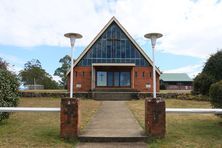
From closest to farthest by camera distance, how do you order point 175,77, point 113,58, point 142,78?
point 113,58, point 142,78, point 175,77

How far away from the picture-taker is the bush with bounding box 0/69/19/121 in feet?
37.5

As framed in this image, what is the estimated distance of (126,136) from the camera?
9.12 meters

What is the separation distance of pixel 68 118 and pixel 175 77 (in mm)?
64917

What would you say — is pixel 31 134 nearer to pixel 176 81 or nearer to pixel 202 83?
pixel 202 83

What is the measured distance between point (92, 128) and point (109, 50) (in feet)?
76.6

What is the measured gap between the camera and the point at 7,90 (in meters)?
11.8

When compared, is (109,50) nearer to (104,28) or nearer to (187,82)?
(104,28)

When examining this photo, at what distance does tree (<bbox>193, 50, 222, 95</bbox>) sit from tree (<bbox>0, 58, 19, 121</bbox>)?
23.8 m

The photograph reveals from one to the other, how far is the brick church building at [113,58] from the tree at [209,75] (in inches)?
238

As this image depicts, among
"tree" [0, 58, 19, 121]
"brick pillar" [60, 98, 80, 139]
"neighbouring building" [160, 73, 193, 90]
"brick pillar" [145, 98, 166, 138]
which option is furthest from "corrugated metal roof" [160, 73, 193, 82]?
"brick pillar" [60, 98, 80, 139]

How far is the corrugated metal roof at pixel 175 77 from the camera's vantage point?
70.3m

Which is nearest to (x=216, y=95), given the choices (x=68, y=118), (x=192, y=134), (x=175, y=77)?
(x=192, y=134)

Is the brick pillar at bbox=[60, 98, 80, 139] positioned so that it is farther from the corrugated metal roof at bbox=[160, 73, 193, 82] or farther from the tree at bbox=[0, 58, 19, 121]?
the corrugated metal roof at bbox=[160, 73, 193, 82]

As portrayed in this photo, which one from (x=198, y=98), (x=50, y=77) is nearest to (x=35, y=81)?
(x=50, y=77)
